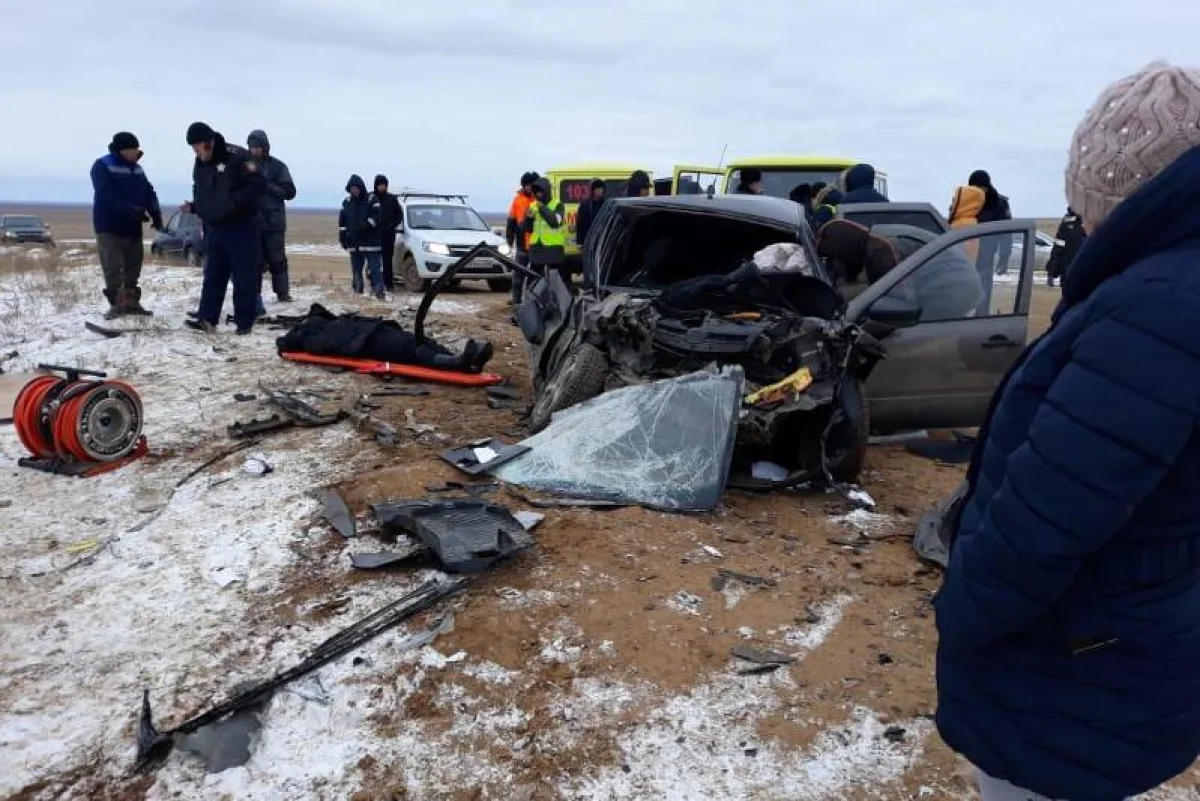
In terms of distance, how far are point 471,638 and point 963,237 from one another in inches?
161

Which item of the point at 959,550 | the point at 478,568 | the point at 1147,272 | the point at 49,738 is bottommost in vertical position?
the point at 49,738

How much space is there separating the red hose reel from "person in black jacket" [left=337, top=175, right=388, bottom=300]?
703 centimetres

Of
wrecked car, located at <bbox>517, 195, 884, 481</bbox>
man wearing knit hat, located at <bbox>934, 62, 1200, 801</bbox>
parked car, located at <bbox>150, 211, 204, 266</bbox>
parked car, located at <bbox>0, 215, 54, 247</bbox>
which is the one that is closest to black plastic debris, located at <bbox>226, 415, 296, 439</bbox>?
wrecked car, located at <bbox>517, 195, 884, 481</bbox>

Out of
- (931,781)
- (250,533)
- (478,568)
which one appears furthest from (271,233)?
(931,781)

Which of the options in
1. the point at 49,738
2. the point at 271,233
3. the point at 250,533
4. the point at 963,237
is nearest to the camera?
the point at 49,738

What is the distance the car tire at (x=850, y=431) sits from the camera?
4891mm

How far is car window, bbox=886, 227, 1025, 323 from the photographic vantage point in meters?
5.52

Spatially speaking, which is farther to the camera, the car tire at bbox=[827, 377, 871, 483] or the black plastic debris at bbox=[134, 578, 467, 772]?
the car tire at bbox=[827, 377, 871, 483]

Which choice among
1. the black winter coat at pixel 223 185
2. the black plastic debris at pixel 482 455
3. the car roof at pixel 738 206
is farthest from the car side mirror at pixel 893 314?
the black winter coat at pixel 223 185

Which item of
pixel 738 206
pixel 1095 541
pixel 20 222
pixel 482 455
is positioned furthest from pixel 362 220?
pixel 20 222

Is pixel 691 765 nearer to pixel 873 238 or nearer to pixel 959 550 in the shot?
pixel 959 550

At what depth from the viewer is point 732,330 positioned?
16.1ft

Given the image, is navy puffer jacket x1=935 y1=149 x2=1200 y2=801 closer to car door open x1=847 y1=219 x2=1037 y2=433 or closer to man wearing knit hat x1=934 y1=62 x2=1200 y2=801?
man wearing knit hat x1=934 y1=62 x2=1200 y2=801

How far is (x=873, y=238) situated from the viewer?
5.98 metres
